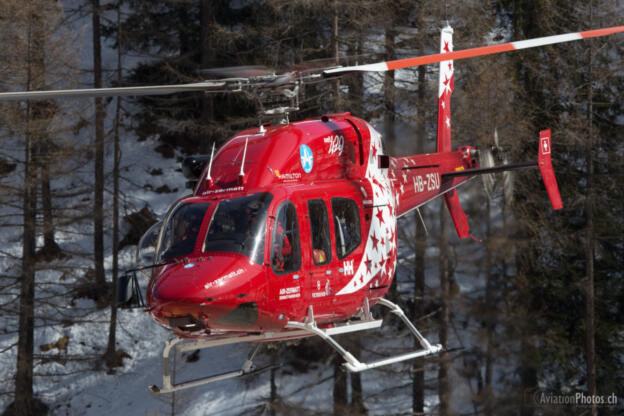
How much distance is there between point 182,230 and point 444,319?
12551 millimetres

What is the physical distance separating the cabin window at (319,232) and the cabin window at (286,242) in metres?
0.29

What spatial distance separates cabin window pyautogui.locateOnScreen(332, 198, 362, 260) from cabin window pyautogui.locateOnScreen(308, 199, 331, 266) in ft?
0.70

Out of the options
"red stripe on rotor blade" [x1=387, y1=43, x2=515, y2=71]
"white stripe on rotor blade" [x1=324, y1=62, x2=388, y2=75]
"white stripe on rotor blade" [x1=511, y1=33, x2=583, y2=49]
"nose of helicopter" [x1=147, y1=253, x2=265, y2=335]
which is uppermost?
"white stripe on rotor blade" [x1=511, y1=33, x2=583, y2=49]

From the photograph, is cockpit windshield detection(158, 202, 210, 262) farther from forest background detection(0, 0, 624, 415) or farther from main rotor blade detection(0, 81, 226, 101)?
forest background detection(0, 0, 624, 415)

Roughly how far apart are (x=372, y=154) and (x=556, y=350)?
11996 millimetres

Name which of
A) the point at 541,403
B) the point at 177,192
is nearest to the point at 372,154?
the point at 541,403

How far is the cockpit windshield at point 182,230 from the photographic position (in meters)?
7.64

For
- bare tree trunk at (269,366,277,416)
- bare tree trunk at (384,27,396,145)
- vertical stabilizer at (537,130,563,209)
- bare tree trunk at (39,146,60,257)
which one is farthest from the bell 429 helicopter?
bare tree trunk at (39,146,60,257)

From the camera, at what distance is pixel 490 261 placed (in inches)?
764

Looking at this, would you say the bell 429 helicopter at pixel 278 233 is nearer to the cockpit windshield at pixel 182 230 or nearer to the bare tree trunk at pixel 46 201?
the cockpit windshield at pixel 182 230

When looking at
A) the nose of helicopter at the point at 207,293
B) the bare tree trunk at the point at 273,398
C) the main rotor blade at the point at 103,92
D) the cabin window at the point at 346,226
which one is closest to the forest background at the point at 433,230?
the bare tree trunk at the point at 273,398

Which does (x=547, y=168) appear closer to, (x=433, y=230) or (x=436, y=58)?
(x=436, y=58)

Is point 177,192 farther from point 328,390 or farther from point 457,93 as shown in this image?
point 457,93

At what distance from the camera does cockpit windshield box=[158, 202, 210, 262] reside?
7.64 m
